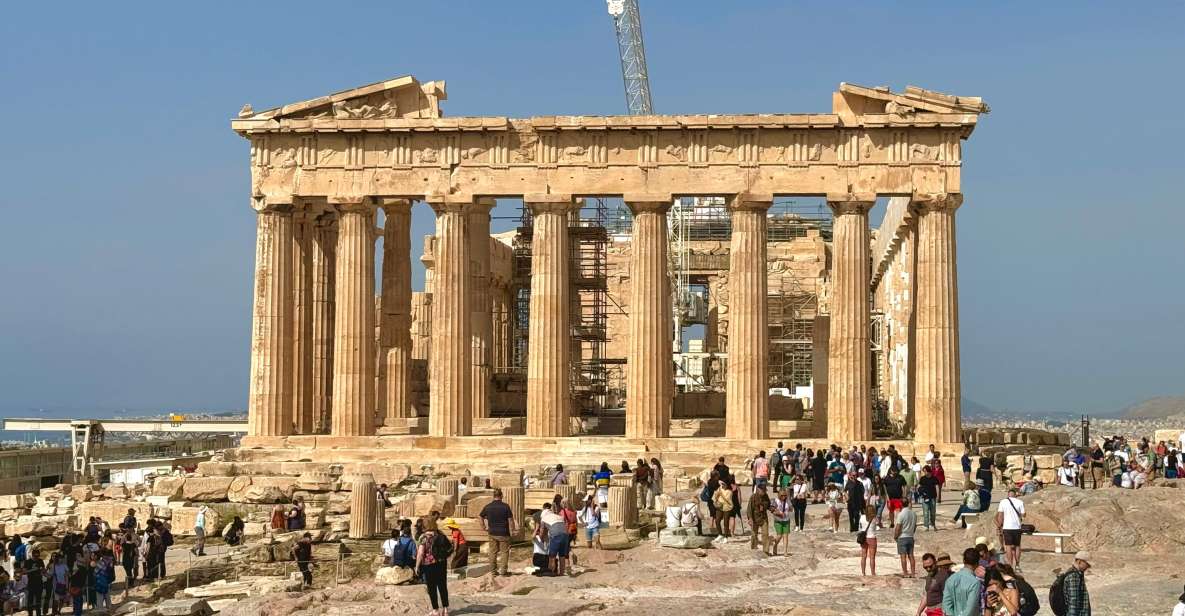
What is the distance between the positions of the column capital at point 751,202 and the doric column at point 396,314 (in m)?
12.1

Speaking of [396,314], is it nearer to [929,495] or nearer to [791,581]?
[929,495]

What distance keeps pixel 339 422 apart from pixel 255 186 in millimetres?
8071

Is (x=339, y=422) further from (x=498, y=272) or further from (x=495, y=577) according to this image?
(x=495, y=577)

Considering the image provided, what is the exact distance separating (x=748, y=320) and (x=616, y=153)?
666 centimetres

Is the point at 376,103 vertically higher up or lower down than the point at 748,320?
higher up

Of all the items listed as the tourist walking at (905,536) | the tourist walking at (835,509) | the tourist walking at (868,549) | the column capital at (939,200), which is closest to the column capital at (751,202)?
the column capital at (939,200)

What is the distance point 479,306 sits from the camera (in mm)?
52469

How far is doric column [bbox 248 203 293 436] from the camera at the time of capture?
164ft

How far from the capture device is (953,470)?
148 ft

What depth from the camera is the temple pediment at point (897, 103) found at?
4697 centimetres

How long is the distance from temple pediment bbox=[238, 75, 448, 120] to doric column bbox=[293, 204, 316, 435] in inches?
136

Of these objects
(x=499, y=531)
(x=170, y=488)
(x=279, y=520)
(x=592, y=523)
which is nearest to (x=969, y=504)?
(x=592, y=523)

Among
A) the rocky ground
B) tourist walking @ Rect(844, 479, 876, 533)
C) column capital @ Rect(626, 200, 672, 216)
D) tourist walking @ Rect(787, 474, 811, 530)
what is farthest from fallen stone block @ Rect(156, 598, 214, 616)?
column capital @ Rect(626, 200, 672, 216)

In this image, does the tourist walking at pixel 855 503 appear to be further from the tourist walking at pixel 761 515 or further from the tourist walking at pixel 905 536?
the tourist walking at pixel 905 536
